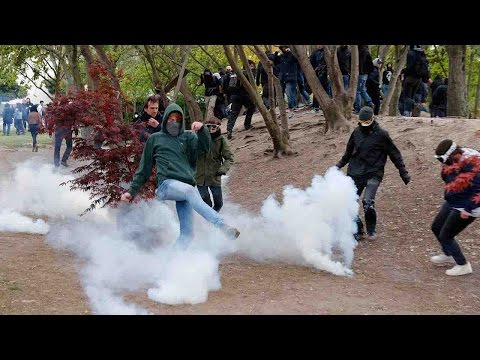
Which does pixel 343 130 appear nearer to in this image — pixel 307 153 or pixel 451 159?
pixel 307 153

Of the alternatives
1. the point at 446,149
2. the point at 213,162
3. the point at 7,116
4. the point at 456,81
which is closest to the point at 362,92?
the point at 456,81

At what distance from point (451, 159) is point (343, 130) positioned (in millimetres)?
6860

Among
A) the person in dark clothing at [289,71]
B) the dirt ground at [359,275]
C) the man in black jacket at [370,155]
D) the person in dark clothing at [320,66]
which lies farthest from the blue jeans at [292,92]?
the man in black jacket at [370,155]

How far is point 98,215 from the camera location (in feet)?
34.2

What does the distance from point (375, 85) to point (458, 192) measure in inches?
374

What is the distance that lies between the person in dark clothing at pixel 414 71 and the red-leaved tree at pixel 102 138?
28.9ft

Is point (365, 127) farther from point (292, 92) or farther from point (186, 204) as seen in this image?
point (292, 92)

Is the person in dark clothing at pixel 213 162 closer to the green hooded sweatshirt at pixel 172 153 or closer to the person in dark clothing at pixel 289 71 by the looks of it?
the green hooded sweatshirt at pixel 172 153

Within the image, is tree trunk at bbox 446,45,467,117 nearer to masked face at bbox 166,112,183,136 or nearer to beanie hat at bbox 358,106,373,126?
beanie hat at bbox 358,106,373,126

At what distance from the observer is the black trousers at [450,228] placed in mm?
7078

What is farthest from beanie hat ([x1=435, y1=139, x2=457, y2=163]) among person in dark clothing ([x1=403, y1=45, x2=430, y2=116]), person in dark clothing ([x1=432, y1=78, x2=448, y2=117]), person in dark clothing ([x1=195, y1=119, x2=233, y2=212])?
person in dark clothing ([x1=432, y1=78, x2=448, y2=117])

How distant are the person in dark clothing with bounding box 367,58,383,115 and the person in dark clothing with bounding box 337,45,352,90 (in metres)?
0.92

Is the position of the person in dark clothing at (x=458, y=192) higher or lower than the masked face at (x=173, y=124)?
lower
